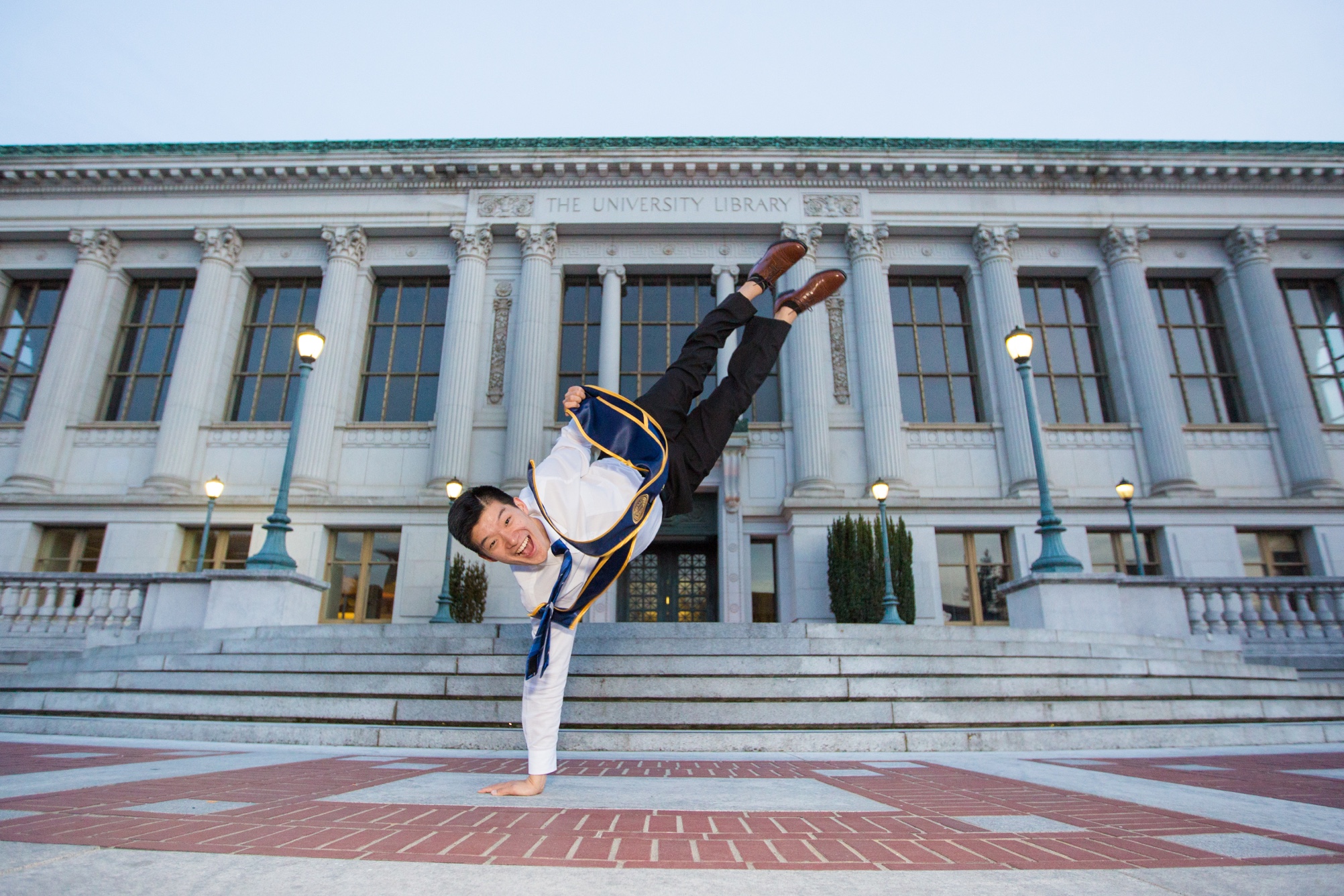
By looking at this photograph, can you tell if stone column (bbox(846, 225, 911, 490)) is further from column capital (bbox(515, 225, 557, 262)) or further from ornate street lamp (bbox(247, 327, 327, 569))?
ornate street lamp (bbox(247, 327, 327, 569))

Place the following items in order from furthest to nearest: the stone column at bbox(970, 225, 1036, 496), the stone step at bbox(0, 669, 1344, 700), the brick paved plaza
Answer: the stone column at bbox(970, 225, 1036, 496) < the stone step at bbox(0, 669, 1344, 700) < the brick paved plaza

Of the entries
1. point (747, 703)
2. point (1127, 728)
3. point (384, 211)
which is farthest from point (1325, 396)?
point (384, 211)

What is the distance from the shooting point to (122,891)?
1426 mm

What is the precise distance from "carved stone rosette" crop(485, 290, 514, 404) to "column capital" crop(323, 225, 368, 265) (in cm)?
443

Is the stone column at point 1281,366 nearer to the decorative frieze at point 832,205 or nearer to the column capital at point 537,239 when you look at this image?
the decorative frieze at point 832,205

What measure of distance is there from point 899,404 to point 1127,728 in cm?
1359

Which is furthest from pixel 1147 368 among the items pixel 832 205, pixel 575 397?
→ pixel 575 397

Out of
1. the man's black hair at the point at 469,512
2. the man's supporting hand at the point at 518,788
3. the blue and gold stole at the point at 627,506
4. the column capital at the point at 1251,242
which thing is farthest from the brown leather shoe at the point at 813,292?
the column capital at the point at 1251,242

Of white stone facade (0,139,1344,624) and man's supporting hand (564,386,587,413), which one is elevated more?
white stone facade (0,139,1344,624)

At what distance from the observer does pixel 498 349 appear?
1958 centimetres

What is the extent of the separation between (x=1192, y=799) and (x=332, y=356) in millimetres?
20415

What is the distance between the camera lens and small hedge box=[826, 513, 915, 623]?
1523cm

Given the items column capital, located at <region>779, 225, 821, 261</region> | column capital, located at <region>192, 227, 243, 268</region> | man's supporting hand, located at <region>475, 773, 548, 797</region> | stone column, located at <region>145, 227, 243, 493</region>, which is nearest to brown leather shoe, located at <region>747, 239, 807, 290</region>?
man's supporting hand, located at <region>475, 773, 548, 797</region>

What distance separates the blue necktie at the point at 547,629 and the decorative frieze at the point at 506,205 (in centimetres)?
1902
